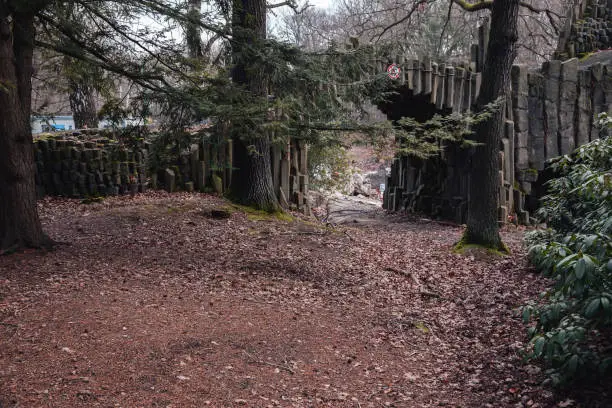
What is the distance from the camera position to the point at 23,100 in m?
6.50

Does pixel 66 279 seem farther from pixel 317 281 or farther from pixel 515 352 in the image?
pixel 515 352

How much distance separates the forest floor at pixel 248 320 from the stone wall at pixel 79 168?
62.1 inches

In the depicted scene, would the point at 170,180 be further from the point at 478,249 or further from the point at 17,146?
the point at 478,249

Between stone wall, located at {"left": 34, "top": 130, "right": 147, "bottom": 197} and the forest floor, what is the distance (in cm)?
158

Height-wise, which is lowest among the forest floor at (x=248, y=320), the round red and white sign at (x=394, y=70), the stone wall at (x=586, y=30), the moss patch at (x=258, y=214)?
the forest floor at (x=248, y=320)

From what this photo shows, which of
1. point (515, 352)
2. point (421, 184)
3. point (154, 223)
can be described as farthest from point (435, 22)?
point (515, 352)

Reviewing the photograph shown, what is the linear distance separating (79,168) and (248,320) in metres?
6.54

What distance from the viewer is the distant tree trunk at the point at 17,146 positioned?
6191 millimetres

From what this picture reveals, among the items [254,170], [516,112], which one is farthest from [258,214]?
[516,112]

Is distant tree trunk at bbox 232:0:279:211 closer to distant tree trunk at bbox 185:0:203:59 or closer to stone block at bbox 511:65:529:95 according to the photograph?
distant tree trunk at bbox 185:0:203:59

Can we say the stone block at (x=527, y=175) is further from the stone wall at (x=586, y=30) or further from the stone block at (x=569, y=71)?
the stone wall at (x=586, y=30)

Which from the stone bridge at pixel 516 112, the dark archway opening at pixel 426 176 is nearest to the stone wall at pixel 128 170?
the stone bridge at pixel 516 112

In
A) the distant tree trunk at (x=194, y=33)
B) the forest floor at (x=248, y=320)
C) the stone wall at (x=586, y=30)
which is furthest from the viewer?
the stone wall at (x=586, y=30)

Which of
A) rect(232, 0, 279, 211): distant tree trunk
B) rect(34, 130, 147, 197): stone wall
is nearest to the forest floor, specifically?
rect(232, 0, 279, 211): distant tree trunk
